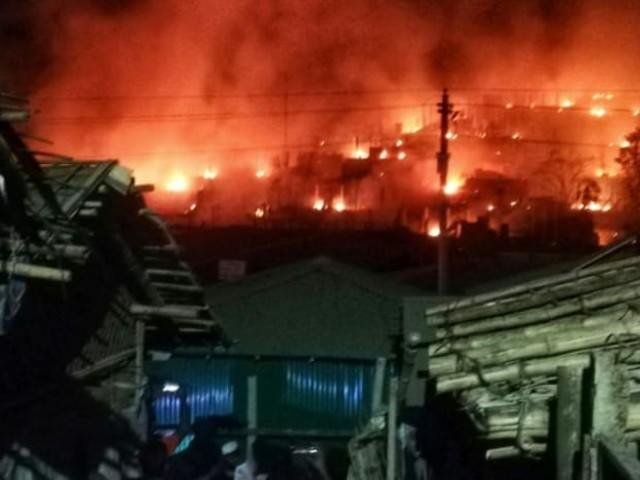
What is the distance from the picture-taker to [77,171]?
396 inches

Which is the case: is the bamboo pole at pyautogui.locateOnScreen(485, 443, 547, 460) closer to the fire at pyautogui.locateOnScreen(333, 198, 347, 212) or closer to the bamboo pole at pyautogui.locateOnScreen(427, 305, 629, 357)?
the bamboo pole at pyautogui.locateOnScreen(427, 305, 629, 357)

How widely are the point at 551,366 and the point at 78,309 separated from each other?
6.83m

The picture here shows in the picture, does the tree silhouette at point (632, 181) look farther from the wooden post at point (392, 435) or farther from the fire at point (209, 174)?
the wooden post at point (392, 435)

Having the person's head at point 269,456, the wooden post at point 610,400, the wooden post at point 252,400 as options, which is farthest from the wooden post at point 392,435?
the wooden post at point 610,400

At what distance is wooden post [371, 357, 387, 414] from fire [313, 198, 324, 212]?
3296 centimetres

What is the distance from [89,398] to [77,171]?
3.33 m

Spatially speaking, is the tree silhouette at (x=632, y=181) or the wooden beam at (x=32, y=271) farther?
the tree silhouette at (x=632, y=181)

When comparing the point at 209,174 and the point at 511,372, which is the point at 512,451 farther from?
the point at 209,174

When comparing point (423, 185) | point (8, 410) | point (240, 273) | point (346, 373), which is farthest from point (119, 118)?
point (8, 410)

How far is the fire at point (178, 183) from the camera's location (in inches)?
2146

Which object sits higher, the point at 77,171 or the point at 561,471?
the point at 77,171

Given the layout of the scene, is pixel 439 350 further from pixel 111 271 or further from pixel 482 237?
pixel 482 237

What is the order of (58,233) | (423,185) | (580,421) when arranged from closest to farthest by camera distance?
(580,421)
(58,233)
(423,185)

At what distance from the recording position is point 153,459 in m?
12.9
